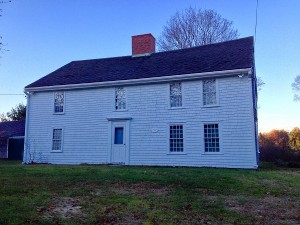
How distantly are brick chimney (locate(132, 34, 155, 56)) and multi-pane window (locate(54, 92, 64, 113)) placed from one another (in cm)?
628

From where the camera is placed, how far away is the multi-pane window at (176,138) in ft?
56.1

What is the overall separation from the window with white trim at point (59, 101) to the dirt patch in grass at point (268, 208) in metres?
14.9

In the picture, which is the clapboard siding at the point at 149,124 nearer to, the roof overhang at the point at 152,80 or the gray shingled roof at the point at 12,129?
the roof overhang at the point at 152,80

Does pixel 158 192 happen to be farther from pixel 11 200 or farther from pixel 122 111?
Result: pixel 122 111

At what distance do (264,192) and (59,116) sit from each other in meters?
14.9

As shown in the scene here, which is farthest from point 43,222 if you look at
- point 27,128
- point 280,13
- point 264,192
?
point 27,128

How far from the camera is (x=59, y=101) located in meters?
20.3

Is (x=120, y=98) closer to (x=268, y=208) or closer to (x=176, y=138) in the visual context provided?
(x=176, y=138)

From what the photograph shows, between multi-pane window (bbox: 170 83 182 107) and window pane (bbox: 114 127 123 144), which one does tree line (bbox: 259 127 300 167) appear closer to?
multi-pane window (bbox: 170 83 182 107)

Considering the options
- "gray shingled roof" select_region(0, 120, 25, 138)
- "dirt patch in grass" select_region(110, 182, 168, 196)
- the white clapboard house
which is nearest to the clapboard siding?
the white clapboard house

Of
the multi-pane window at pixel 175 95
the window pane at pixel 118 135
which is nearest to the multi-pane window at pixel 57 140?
the window pane at pixel 118 135

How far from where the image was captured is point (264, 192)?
8531mm

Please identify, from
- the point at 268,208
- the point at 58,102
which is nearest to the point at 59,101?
the point at 58,102

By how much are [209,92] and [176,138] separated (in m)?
3.22
